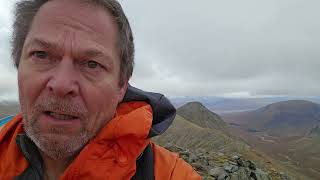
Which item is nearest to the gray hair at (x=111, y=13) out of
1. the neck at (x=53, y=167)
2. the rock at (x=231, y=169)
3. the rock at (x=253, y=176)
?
the neck at (x=53, y=167)

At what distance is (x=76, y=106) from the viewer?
414 cm

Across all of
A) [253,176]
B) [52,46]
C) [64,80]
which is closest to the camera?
[64,80]

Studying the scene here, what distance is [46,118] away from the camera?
419 cm

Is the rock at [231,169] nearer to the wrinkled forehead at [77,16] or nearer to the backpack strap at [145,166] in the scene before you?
the backpack strap at [145,166]

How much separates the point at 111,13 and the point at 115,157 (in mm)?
1867

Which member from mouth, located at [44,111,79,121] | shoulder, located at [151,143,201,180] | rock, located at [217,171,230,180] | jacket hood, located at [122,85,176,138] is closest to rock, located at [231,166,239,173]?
rock, located at [217,171,230,180]

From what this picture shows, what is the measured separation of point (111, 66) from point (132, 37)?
2.87 ft

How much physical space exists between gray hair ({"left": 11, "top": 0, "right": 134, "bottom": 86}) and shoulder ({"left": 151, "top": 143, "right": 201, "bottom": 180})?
3.81 ft

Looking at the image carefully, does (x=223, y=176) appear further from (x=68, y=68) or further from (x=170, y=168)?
(x=68, y=68)

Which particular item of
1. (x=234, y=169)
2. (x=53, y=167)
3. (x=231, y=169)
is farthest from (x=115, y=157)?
(x=234, y=169)

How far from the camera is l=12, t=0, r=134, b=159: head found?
13.6 feet

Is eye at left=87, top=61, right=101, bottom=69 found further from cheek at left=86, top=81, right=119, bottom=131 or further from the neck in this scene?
the neck

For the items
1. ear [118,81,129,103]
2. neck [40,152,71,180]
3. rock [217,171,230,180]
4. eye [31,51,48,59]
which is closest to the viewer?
eye [31,51,48,59]

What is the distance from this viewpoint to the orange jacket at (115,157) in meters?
4.18
